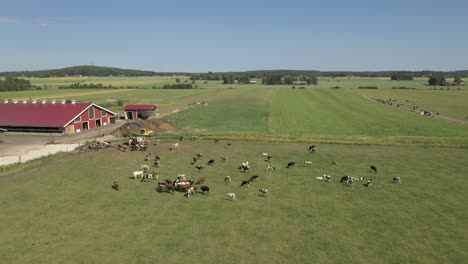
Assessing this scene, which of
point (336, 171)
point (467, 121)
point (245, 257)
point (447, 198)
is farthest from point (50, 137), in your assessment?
point (467, 121)

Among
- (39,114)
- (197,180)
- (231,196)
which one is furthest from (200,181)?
(39,114)

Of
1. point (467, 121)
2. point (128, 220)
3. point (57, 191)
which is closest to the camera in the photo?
point (128, 220)

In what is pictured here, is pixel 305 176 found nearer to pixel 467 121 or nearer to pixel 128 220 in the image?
pixel 128 220

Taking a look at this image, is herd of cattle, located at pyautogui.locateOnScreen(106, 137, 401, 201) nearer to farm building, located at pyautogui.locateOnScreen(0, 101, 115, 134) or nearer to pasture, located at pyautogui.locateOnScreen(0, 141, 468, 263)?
pasture, located at pyautogui.locateOnScreen(0, 141, 468, 263)

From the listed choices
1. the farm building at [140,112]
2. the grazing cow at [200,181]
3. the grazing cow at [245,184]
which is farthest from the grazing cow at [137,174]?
the farm building at [140,112]

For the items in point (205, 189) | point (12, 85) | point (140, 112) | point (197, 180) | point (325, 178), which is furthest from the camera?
point (12, 85)

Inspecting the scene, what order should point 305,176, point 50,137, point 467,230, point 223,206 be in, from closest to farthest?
1. point 467,230
2. point 223,206
3. point 305,176
4. point 50,137

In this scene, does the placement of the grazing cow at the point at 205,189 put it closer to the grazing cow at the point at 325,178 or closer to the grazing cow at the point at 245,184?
the grazing cow at the point at 245,184

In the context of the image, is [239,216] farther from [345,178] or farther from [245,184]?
[345,178]
